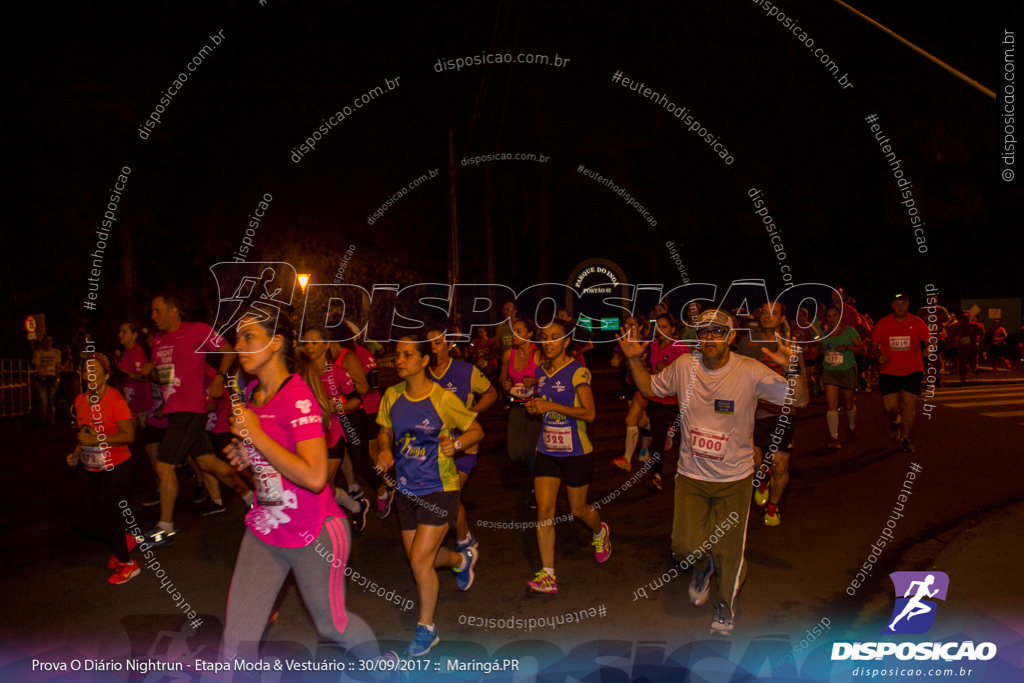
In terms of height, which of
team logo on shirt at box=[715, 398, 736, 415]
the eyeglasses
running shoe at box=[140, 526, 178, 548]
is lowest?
running shoe at box=[140, 526, 178, 548]

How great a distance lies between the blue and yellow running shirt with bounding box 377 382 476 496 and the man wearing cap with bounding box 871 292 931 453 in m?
7.26

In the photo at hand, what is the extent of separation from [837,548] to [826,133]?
56.9ft

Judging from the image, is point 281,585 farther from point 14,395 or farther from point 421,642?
point 14,395

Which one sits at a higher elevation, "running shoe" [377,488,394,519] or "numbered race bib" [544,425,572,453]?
"numbered race bib" [544,425,572,453]

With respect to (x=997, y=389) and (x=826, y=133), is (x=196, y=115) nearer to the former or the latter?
(x=826, y=133)

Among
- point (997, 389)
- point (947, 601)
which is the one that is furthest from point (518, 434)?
point (997, 389)

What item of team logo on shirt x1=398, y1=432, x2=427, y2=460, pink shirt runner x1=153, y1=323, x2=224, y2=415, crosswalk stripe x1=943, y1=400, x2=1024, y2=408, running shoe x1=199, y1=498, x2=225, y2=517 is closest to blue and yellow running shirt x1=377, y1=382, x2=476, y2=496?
team logo on shirt x1=398, y1=432, x2=427, y2=460

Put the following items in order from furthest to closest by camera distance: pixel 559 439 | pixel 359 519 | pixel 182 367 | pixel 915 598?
1. pixel 359 519
2. pixel 182 367
3. pixel 559 439
4. pixel 915 598

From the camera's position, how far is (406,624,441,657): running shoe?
420 centimetres

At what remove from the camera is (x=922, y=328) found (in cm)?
947

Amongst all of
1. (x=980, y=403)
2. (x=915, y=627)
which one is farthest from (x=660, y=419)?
(x=980, y=403)

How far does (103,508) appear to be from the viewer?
212 inches

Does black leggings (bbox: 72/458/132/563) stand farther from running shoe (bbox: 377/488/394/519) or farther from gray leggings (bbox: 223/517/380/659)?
gray leggings (bbox: 223/517/380/659)

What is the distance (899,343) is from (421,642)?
7.89m
